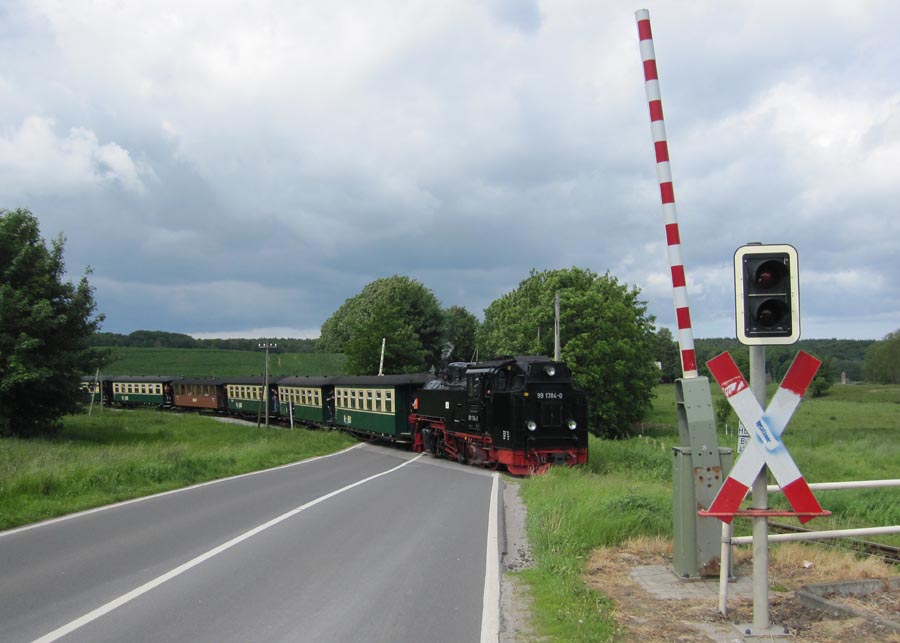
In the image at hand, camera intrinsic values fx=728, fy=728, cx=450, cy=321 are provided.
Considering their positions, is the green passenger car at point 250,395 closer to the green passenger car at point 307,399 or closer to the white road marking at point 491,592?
the green passenger car at point 307,399

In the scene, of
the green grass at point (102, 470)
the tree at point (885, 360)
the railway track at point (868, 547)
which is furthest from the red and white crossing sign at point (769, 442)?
the tree at point (885, 360)

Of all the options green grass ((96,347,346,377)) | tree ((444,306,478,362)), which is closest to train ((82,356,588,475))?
tree ((444,306,478,362))

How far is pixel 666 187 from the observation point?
22.0ft

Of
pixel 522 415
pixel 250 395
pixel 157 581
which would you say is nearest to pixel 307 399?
pixel 250 395

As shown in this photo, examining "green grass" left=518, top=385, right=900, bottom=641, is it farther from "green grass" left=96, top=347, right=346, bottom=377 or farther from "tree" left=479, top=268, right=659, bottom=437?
"green grass" left=96, top=347, right=346, bottom=377

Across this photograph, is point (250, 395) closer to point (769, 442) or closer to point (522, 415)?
point (522, 415)

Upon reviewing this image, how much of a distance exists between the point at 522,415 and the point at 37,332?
21070mm

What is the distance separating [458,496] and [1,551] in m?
8.00

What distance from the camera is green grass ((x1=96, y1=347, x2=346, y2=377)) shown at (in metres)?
87.6

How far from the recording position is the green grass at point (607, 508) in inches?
238

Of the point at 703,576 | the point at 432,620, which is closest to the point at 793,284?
the point at 703,576

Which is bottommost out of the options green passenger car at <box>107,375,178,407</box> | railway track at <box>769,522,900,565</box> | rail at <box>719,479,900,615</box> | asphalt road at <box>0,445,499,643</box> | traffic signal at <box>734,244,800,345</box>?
green passenger car at <box>107,375,178,407</box>

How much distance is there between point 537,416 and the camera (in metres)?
19.6

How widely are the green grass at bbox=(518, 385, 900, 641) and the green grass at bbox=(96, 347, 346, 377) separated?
53.7 m
